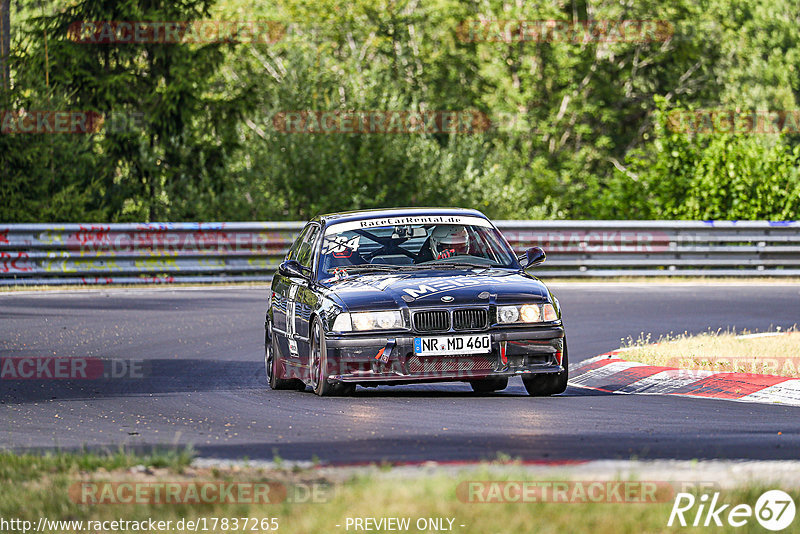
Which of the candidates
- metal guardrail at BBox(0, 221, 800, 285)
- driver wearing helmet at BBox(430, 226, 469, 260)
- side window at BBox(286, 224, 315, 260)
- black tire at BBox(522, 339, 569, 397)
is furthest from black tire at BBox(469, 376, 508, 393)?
metal guardrail at BBox(0, 221, 800, 285)

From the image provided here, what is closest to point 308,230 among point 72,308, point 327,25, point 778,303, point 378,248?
point 378,248

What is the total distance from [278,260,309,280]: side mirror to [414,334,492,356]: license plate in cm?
173

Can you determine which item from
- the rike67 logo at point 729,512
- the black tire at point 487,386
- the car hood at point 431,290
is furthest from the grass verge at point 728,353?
the rike67 logo at point 729,512

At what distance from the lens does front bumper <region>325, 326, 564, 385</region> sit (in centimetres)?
1050

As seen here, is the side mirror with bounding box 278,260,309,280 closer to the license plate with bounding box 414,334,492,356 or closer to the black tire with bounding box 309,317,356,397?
the black tire with bounding box 309,317,356,397

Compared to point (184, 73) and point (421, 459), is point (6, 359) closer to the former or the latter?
point (421, 459)

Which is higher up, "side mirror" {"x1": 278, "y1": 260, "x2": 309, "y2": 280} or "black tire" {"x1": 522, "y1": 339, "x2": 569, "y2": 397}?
"side mirror" {"x1": 278, "y1": 260, "x2": 309, "y2": 280}

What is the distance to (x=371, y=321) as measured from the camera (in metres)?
10.6

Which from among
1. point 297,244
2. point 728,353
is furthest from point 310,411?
point 728,353

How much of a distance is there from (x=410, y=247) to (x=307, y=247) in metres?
1.29

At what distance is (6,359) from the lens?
14.1 meters

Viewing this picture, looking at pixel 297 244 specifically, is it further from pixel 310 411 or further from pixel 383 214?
pixel 310 411

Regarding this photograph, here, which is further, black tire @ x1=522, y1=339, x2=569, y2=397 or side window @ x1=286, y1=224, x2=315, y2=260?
side window @ x1=286, y1=224, x2=315, y2=260

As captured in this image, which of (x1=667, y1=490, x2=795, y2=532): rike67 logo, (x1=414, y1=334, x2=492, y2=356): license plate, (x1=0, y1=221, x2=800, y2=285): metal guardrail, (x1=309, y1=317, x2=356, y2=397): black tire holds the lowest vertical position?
(x1=0, y1=221, x2=800, y2=285): metal guardrail
